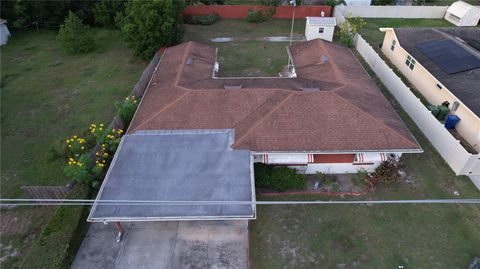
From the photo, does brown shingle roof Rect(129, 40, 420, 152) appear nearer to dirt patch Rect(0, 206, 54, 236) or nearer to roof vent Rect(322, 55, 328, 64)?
roof vent Rect(322, 55, 328, 64)

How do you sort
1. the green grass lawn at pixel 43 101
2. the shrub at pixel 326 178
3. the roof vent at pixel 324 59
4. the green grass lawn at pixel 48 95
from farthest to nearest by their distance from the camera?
the roof vent at pixel 324 59, the green grass lawn at pixel 48 95, the shrub at pixel 326 178, the green grass lawn at pixel 43 101

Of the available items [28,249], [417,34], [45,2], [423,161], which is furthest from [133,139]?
[45,2]

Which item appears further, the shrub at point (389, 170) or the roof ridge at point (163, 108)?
the roof ridge at point (163, 108)

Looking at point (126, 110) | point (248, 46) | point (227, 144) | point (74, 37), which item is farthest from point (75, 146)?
point (248, 46)

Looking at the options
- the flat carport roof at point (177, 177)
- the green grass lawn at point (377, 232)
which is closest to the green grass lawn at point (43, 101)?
the flat carport roof at point (177, 177)

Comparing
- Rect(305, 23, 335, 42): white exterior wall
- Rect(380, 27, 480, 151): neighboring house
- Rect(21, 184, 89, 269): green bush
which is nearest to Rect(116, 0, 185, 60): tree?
Rect(305, 23, 335, 42): white exterior wall

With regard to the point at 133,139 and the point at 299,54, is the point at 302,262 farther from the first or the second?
the point at 299,54

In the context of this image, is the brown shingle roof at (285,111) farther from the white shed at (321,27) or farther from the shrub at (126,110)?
the white shed at (321,27)
